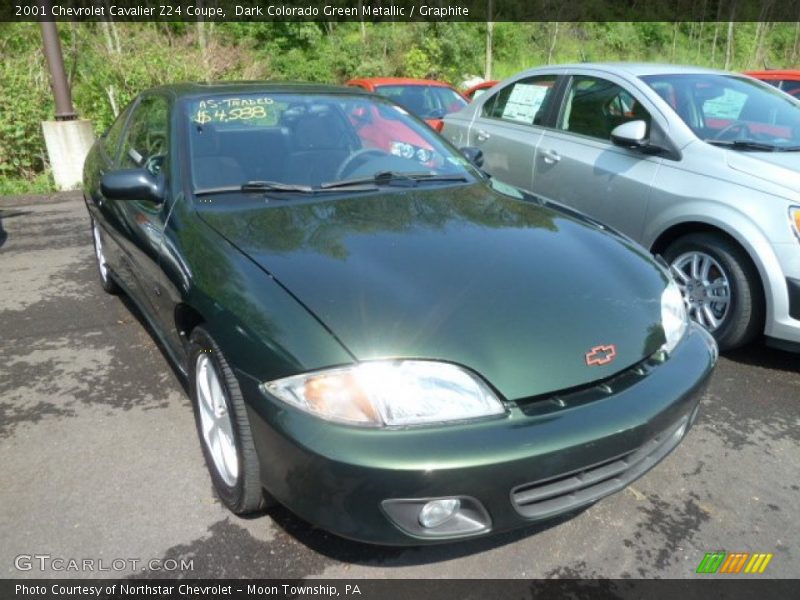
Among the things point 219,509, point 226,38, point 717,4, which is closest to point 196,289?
point 219,509

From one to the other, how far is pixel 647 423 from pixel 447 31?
72.2 feet

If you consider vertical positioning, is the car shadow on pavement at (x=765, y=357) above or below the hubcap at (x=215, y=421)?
below

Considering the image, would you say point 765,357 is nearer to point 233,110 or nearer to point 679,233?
point 679,233

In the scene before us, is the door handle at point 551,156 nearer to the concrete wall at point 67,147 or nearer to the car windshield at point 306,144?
the car windshield at point 306,144

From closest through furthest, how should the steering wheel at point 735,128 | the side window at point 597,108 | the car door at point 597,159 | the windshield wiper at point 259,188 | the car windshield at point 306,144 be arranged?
1. the windshield wiper at point 259,188
2. the car windshield at point 306,144
3. the steering wheel at point 735,128
4. the car door at point 597,159
5. the side window at point 597,108

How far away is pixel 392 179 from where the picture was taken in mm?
2766

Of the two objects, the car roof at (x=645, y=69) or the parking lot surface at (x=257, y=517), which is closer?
the parking lot surface at (x=257, y=517)

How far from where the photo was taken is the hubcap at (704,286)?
328 centimetres

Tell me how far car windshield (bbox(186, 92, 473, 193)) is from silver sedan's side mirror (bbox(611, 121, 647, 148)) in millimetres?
1149

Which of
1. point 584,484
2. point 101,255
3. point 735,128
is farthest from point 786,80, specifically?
point 101,255

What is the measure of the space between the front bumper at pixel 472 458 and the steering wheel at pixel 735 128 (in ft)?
7.87

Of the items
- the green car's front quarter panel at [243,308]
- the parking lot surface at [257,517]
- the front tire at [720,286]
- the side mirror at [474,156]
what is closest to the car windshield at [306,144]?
the side mirror at [474,156]

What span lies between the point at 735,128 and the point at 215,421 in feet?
11.2

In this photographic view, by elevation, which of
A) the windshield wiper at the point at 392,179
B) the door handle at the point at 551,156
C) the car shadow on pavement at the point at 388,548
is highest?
the windshield wiper at the point at 392,179
